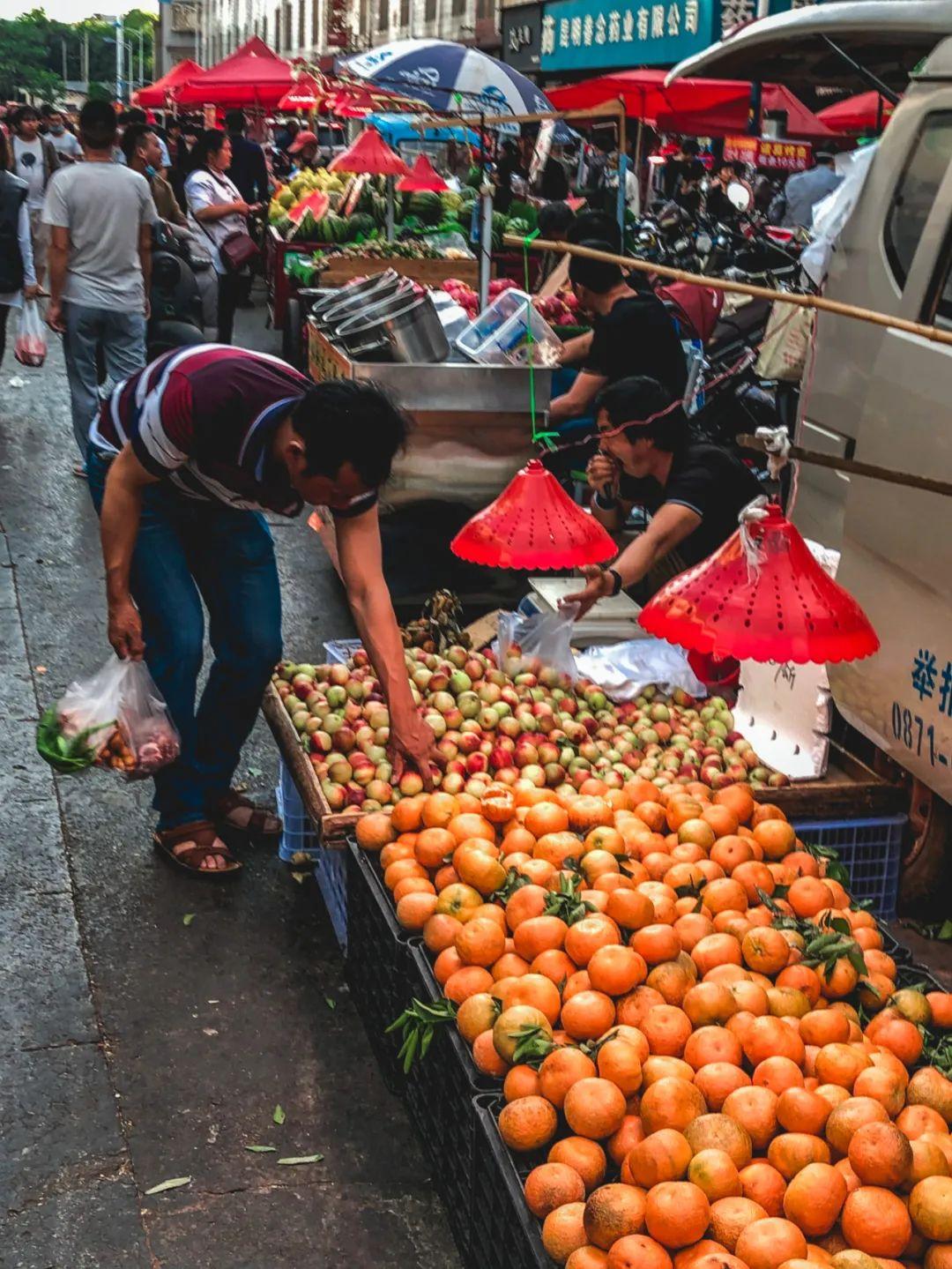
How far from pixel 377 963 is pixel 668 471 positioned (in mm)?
2284

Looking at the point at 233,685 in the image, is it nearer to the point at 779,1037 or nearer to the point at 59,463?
the point at 779,1037

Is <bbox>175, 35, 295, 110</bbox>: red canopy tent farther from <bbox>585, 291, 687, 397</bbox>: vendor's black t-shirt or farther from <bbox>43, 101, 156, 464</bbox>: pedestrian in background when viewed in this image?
<bbox>585, 291, 687, 397</bbox>: vendor's black t-shirt

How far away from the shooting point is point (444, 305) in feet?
26.0

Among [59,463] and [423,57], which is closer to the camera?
[59,463]

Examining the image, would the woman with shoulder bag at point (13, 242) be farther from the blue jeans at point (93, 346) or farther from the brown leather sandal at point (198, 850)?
the brown leather sandal at point (198, 850)

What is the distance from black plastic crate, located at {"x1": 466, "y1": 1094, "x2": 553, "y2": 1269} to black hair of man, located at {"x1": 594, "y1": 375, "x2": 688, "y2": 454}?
9.20ft

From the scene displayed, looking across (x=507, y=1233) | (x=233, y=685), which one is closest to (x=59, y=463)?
(x=233, y=685)

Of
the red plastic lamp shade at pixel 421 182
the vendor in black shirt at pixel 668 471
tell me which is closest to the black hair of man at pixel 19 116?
the red plastic lamp shade at pixel 421 182

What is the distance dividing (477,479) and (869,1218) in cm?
509

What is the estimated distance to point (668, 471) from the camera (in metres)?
5.14

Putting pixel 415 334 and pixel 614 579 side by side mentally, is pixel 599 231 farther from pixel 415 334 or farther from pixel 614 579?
pixel 614 579

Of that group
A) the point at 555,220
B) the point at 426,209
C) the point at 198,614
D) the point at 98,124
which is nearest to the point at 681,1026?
the point at 198,614

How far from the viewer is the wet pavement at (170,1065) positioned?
3168 millimetres

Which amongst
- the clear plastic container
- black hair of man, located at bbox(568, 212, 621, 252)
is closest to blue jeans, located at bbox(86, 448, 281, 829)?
the clear plastic container
